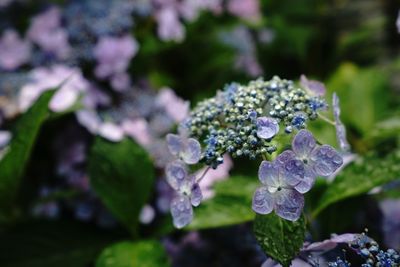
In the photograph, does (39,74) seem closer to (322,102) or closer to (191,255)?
(191,255)

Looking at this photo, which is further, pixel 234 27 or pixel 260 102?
pixel 234 27

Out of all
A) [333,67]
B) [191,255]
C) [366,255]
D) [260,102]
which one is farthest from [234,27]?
[366,255]

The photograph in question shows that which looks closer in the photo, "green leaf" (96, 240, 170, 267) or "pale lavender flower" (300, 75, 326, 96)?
"pale lavender flower" (300, 75, 326, 96)

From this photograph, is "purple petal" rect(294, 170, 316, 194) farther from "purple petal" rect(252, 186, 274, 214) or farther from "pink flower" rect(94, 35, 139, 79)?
"pink flower" rect(94, 35, 139, 79)

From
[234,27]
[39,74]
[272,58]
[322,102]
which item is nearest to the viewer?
[322,102]

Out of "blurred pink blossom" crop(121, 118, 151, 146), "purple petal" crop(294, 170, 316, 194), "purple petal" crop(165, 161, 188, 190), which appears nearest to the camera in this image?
"purple petal" crop(294, 170, 316, 194)

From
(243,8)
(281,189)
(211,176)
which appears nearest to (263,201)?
(281,189)

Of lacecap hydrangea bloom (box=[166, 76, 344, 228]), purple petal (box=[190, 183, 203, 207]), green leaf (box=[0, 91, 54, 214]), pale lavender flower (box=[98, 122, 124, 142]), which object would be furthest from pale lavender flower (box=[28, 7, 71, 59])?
purple petal (box=[190, 183, 203, 207])
